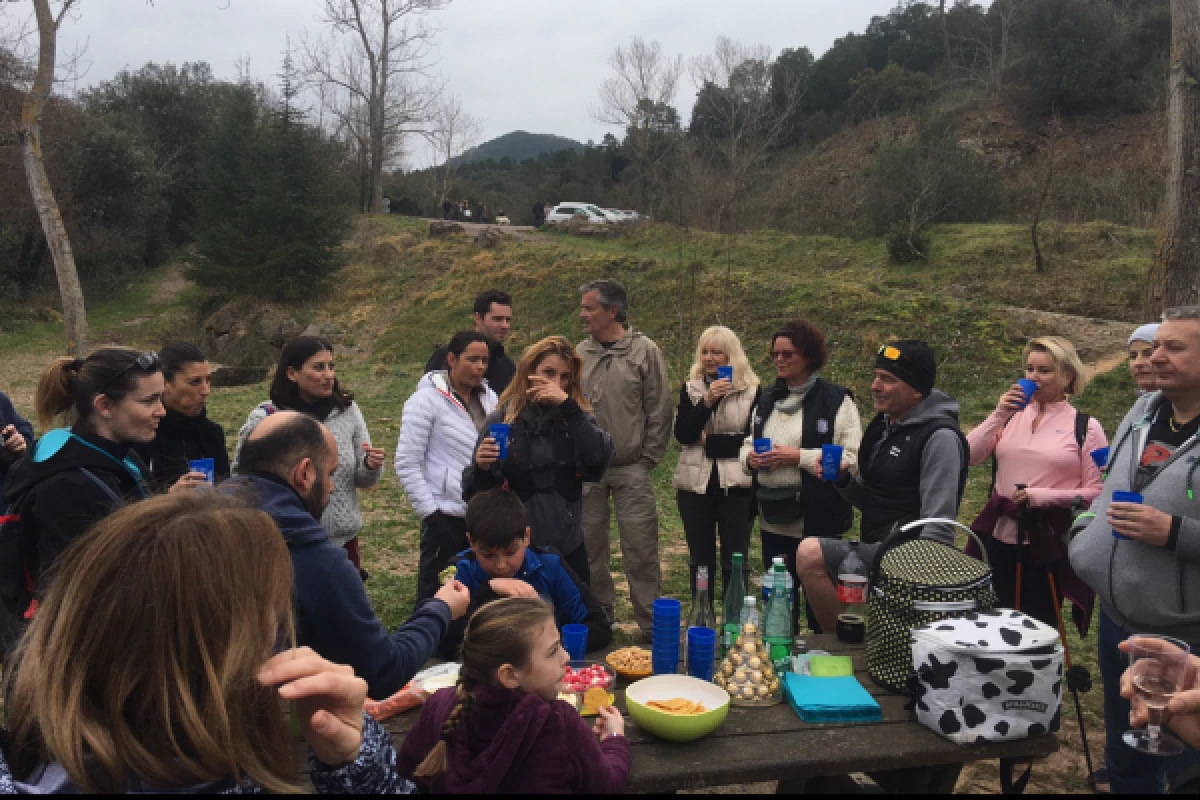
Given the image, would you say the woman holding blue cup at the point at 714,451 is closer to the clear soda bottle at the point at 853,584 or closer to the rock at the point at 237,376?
the clear soda bottle at the point at 853,584

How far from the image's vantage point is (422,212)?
39.1m

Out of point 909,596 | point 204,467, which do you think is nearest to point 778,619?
point 909,596

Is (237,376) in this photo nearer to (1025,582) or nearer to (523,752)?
(1025,582)

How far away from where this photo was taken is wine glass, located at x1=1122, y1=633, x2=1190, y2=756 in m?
2.07

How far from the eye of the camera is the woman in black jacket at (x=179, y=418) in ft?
12.6

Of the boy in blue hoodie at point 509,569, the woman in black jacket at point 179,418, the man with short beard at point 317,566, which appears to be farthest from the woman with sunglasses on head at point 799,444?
the woman in black jacket at point 179,418

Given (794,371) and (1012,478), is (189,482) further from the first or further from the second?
(1012,478)

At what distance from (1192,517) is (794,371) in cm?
218

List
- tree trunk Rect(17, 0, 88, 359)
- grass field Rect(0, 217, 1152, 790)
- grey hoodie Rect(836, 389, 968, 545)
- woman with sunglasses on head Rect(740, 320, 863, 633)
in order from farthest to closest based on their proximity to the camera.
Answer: tree trunk Rect(17, 0, 88, 359)
grass field Rect(0, 217, 1152, 790)
woman with sunglasses on head Rect(740, 320, 863, 633)
grey hoodie Rect(836, 389, 968, 545)

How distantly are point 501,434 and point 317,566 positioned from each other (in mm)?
1829

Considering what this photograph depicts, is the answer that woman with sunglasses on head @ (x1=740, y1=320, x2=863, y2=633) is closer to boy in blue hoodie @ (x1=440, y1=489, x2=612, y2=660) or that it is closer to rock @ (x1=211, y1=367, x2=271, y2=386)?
boy in blue hoodie @ (x1=440, y1=489, x2=612, y2=660)

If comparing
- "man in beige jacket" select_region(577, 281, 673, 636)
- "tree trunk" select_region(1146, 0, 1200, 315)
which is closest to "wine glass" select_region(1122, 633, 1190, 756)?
"man in beige jacket" select_region(577, 281, 673, 636)

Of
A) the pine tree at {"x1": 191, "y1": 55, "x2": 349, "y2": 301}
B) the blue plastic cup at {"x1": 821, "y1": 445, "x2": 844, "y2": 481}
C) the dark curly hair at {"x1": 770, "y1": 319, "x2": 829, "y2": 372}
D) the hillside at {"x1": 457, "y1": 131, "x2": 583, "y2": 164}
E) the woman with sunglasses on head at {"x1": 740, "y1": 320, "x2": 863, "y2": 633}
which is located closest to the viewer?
the blue plastic cup at {"x1": 821, "y1": 445, "x2": 844, "y2": 481}

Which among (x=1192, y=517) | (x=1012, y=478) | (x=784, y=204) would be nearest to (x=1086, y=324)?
(x=1012, y=478)
